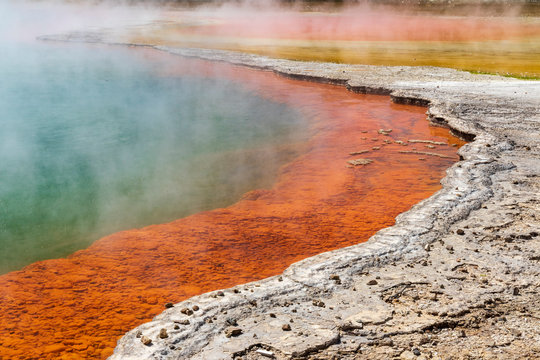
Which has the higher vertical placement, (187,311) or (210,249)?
(187,311)

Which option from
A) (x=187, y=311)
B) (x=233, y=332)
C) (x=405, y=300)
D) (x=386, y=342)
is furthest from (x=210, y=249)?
(x=386, y=342)

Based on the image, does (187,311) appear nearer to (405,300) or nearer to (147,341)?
(147,341)

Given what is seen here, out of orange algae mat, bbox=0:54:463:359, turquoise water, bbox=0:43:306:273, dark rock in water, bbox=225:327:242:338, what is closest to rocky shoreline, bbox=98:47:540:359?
dark rock in water, bbox=225:327:242:338

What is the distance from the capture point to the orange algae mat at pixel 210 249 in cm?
320

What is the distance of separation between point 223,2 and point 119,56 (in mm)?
30554

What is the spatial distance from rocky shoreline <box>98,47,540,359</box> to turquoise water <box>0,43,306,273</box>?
7.26 ft

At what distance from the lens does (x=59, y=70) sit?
50.3 feet

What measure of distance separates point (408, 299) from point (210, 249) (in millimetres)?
1843

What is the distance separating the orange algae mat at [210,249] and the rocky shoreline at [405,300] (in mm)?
547

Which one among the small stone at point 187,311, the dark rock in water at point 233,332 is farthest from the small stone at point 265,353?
the small stone at point 187,311

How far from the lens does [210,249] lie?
13.8 feet

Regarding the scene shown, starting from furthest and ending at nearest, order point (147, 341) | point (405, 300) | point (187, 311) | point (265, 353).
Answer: point (405, 300) → point (187, 311) → point (147, 341) → point (265, 353)

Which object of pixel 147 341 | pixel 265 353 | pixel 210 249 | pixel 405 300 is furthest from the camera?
pixel 210 249

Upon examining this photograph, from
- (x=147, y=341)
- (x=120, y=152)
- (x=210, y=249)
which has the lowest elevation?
(x=210, y=249)
